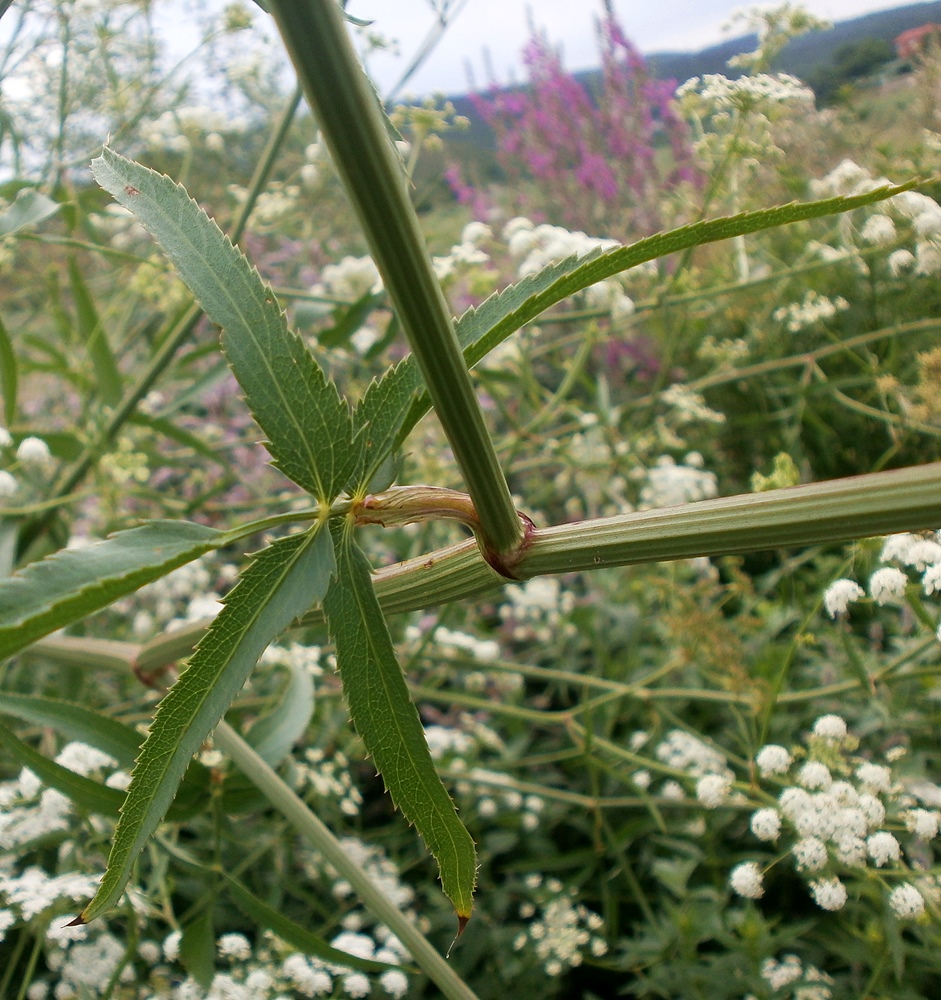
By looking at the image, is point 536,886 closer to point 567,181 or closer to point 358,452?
point 358,452

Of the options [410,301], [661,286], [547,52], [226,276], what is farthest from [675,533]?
[547,52]

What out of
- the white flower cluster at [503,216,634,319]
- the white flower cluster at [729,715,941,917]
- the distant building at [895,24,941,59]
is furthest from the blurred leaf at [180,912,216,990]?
the distant building at [895,24,941,59]

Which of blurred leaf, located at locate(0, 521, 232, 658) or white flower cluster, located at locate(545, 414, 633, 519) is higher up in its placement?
blurred leaf, located at locate(0, 521, 232, 658)

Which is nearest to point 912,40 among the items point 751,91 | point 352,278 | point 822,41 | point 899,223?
point 822,41

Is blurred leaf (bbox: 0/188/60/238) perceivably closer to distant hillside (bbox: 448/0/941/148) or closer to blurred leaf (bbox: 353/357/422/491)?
blurred leaf (bbox: 353/357/422/491)

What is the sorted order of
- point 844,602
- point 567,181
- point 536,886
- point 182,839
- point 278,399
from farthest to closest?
1. point 567,181
2. point 182,839
3. point 536,886
4. point 844,602
5. point 278,399

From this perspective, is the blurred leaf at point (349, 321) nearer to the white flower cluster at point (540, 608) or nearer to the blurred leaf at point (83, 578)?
the white flower cluster at point (540, 608)

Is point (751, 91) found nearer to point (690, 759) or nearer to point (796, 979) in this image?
point (690, 759)
